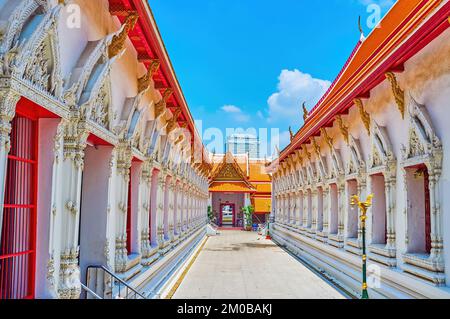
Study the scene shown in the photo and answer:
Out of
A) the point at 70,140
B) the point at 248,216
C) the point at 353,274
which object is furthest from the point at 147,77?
the point at 248,216

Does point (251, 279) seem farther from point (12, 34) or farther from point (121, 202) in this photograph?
point (12, 34)

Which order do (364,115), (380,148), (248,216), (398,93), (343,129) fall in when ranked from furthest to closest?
1. (248,216)
2. (343,129)
3. (364,115)
4. (380,148)
5. (398,93)

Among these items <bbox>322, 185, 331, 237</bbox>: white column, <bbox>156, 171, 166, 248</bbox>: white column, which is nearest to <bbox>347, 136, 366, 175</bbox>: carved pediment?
<bbox>322, 185, 331, 237</bbox>: white column

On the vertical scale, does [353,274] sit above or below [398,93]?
below

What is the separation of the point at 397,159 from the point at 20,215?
18.7 feet

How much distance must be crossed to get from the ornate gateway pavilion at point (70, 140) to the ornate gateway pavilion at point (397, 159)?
3.56m

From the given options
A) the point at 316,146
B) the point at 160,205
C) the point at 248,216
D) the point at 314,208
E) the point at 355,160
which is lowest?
the point at 248,216

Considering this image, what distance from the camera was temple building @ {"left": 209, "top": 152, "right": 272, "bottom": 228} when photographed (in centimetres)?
3291

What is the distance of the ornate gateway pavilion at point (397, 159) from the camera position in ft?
18.5

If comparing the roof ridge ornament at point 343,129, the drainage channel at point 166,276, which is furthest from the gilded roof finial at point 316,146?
the drainage channel at point 166,276

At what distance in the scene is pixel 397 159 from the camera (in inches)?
284

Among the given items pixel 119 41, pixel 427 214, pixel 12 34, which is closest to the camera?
pixel 12 34

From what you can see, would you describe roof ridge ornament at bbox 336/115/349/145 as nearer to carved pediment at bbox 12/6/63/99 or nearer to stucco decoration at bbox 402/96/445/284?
stucco decoration at bbox 402/96/445/284
